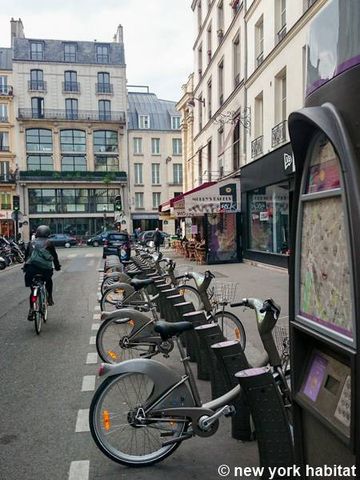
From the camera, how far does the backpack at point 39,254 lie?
23.6 feet

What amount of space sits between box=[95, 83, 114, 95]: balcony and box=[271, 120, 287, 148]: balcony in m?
41.4

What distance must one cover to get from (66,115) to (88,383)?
162 feet

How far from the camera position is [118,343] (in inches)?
202

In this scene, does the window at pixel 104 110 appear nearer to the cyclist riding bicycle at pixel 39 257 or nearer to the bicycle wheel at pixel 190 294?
the cyclist riding bicycle at pixel 39 257

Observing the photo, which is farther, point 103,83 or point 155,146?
point 155,146

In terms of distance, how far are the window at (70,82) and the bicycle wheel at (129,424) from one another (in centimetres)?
5208

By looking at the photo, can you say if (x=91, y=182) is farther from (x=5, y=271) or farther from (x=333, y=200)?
(x=333, y=200)

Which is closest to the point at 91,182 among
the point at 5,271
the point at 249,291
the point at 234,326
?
the point at 5,271

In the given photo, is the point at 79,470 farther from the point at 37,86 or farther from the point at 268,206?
the point at 37,86

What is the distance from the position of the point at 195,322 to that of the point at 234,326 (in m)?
1.74

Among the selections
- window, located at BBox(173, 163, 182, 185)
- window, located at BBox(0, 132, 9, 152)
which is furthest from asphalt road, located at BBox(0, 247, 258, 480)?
window, located at BBox(173, 163, 182, 185)

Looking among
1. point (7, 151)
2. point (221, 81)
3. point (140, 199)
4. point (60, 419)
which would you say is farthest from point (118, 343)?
point (7, 151)

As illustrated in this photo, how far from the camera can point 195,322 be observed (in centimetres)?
393

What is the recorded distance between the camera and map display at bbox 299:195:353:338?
1820 millimetres
